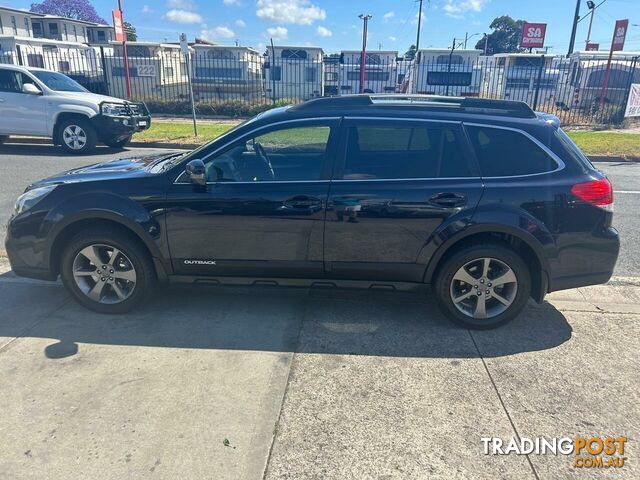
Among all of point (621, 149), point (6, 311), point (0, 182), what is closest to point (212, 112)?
point (0, 182)

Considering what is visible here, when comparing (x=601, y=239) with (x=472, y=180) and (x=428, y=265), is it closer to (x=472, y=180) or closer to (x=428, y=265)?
(x=472, y=180)

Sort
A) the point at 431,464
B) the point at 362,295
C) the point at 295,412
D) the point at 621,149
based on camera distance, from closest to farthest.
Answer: the point at 431,464
the point at 295,412
the point at 362,295
the point at 621,149

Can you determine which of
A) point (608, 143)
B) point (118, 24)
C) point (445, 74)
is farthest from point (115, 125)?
point (445, 74)

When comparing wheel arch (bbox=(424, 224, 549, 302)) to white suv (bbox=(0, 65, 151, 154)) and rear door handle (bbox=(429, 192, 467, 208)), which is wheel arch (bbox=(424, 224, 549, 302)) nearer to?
rear door handle (bbox=(429, 192, 467, 208))

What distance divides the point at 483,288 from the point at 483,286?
0.05ft

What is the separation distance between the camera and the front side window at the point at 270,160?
3.49 metres

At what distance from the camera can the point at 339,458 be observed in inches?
91.4

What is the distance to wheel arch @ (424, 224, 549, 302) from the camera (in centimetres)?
330

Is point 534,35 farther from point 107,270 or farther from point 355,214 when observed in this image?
point 107,270

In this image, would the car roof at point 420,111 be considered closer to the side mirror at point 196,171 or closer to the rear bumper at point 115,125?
the side mirror at point 196,171

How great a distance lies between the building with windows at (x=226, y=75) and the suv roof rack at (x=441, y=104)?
18.7 meters

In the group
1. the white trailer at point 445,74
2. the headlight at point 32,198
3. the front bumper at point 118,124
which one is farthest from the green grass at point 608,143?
the headlight at point 32,198

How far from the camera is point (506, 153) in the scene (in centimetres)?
336

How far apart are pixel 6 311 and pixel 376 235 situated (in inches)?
120
